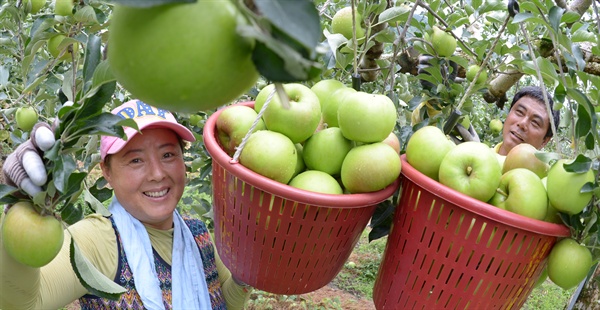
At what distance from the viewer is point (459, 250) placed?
85cm

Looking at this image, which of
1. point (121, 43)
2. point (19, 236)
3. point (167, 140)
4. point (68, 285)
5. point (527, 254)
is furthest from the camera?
point (167, 140)

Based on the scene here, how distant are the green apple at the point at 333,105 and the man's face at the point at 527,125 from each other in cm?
147

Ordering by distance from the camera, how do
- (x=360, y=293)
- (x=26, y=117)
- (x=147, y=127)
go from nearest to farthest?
(x=147, y=127) < (x=26, y=117) < (x=360, y=293)

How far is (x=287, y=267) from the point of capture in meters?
0.91

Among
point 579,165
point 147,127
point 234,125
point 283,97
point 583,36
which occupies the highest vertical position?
point 283,97

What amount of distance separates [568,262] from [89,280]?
0.73 metres

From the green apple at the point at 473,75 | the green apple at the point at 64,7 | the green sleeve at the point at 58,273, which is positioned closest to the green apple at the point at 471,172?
the green apple at the point at 473,75

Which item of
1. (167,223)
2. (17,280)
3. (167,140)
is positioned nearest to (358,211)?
(17,280)

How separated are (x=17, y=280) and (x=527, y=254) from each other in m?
0.94

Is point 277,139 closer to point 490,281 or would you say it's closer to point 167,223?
point 490,281

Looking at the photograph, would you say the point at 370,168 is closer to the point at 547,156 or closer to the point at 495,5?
the point at 547,156

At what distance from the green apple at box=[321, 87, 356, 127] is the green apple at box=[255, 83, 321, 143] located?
0.13 feet

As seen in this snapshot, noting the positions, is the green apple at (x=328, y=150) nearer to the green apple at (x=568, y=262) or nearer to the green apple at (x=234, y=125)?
the green apple at (x=234, y=125)

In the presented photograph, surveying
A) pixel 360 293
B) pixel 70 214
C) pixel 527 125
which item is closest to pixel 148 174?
pixel 70 214
